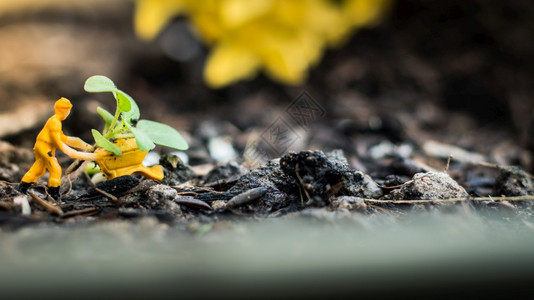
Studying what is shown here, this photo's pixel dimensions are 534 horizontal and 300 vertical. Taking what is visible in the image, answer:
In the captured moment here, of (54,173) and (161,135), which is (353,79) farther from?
(54,173)

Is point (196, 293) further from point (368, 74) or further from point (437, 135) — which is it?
point (368, 74)

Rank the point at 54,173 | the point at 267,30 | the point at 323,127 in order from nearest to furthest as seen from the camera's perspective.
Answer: the point at 54,173 → the point at 323,127 → the point at 267,30

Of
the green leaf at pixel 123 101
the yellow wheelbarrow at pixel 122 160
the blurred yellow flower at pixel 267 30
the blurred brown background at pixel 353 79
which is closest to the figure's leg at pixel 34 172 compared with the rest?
the yellow wheelbarrow at pixel 122 160

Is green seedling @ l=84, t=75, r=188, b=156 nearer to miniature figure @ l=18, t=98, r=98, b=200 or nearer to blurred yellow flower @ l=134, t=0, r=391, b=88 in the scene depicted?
miniature figure @ l=18, t=98, r=98, b=200

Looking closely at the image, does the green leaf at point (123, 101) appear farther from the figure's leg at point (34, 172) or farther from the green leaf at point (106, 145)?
the figure's leg at point (34, 172)

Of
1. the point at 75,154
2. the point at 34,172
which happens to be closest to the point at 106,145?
the point at 75,154

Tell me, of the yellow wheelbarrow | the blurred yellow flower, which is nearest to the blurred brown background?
the blurred yellow flower
